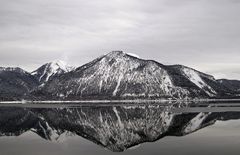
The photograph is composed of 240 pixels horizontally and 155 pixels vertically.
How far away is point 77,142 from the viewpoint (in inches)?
2844

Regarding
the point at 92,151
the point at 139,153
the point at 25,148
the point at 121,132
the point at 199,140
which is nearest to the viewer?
the point at 139,153

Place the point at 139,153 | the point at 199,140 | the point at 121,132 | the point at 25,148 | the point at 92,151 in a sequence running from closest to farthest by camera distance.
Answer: the point at 139,153 < the point at 92,151 < the point at 25,148 < the point at 199,140 < the point at 121,132

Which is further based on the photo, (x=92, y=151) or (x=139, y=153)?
(x=92, y=151)

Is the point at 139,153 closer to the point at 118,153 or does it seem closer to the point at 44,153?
the point at 118,153

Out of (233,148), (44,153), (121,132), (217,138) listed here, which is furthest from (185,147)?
(121,132)

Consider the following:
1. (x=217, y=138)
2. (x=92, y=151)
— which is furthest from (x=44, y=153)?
(x=217, y=138)

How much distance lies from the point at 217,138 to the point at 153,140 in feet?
38.1

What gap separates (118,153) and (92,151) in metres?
4.51

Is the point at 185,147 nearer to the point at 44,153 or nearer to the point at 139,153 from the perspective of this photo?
the point at 139,153

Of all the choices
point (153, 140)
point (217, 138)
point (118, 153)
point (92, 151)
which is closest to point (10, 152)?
point (92, 151)

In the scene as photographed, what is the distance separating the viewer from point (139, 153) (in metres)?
55.4

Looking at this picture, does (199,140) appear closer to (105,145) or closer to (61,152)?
(105,145)

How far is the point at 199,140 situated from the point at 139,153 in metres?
19.0

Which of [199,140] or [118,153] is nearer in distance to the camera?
[118,153]
